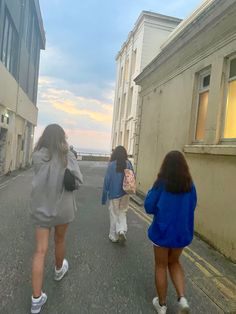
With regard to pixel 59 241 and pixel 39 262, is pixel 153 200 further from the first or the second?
pixel 39 262

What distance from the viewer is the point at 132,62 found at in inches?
1158

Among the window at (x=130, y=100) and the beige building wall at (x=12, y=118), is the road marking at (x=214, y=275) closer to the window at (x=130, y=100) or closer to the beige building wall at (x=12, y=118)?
the beige building wall at (x=12, y=118)

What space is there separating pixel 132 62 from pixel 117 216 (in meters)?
24.2

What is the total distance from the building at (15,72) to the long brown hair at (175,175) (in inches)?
508

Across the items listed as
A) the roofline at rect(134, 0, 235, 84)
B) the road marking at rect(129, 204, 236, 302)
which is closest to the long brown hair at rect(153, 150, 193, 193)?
the road marking at rect(129, 204, 236, 302)

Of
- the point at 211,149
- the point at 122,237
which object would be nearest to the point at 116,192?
the point at 122,237

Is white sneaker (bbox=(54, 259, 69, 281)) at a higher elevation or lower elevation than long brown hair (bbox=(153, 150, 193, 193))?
lower

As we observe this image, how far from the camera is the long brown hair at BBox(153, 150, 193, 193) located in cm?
390

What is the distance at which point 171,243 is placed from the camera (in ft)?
12.7

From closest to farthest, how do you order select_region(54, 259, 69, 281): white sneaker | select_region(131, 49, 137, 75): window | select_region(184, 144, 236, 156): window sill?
select_region(54, 259, 69, 281): white sneaker, select_region(184, 144, 236, 156): window sill, select_region(131, 49, 137, 75): window

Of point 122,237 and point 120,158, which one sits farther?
point 120,158

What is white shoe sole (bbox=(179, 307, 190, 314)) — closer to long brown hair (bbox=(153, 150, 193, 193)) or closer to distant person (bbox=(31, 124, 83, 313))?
long brown hair (bbox=(153, 150, 193, 193))

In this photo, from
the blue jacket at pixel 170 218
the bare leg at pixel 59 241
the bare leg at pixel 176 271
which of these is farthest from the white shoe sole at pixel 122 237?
the blue jacket at pixel 170 218

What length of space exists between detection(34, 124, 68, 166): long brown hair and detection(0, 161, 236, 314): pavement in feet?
5.11
